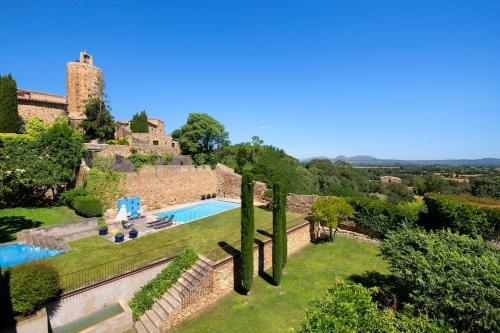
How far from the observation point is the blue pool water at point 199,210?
1899cm

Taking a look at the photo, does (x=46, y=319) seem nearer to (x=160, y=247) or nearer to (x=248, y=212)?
(x=160, y=247)

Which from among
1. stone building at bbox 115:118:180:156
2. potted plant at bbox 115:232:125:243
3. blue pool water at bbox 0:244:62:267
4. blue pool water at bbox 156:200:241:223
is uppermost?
stone building at bbox 115:118:180:156

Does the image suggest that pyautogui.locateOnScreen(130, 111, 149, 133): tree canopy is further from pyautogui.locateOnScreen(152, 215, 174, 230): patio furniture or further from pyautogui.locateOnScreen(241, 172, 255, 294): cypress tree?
pyautogui.locateOnScreen(241, 172, 255, 294): cypress tree

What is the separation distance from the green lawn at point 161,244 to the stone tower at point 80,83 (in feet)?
89.6

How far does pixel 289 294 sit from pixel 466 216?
10.8 meters

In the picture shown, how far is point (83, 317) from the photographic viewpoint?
29.0ft

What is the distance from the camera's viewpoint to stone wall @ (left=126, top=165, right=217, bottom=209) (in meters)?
20.3

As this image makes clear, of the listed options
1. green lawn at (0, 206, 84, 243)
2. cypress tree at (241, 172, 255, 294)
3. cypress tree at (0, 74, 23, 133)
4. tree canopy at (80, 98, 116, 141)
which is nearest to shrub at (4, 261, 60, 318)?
cypress tree at (241, 172, 255, 294)

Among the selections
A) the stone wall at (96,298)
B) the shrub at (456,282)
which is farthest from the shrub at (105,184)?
the shrub at (456,282)

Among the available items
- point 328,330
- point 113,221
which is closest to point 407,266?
point 328,330

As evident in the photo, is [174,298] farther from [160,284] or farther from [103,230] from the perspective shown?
[103,230]

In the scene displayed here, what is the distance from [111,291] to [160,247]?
3.02 metres

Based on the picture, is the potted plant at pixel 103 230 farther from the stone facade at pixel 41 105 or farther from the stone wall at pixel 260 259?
the stone facade at pixel 41 105

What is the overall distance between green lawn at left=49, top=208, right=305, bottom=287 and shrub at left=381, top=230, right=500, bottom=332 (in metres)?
7.62
